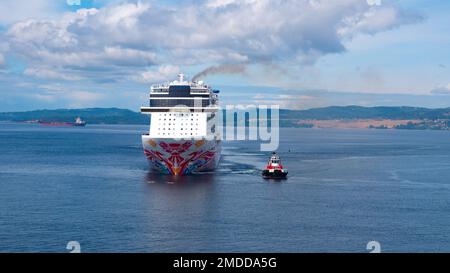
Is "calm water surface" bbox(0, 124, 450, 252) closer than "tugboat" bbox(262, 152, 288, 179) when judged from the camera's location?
Yes

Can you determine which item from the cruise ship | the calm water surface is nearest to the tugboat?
the calm water surface

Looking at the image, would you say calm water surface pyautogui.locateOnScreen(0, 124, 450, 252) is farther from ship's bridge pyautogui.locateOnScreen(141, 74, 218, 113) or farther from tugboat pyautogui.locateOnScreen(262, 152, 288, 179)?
ship's bridge pyautogui.locateOnScreen(141, 74, 218, 113)

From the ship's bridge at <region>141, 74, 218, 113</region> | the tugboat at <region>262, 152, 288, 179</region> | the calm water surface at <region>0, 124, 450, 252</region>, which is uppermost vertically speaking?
the ship's bridge at <region>141, 74, 218, 113</region>

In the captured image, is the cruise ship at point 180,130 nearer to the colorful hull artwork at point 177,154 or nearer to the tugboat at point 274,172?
the colorful hull artwork at point 177,154

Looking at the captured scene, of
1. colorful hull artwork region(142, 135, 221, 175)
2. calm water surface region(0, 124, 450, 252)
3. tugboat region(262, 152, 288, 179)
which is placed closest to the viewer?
calm water surface region(0, 124, 450, 252)

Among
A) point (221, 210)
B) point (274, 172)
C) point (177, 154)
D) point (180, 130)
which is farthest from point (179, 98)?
point (221, 210)

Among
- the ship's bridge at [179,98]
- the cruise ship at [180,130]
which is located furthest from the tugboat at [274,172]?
the ship's bridge at [179,98]

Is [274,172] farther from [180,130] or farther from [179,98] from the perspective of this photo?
[179,98]

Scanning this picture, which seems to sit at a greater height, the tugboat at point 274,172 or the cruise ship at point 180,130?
the cruise ship at point 180,130

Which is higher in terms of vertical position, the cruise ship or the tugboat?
the cruise ship
